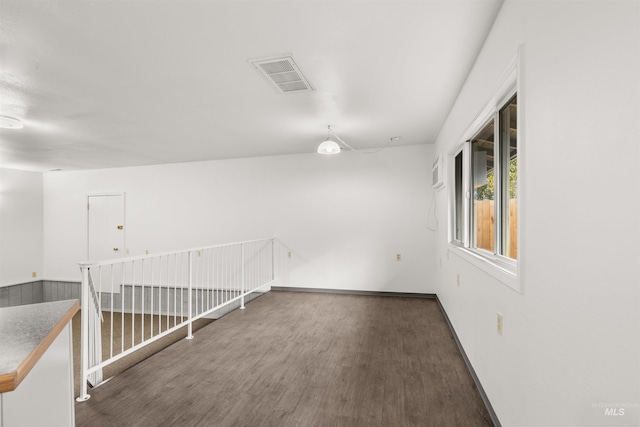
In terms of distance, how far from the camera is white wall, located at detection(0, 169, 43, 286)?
21.9 ft

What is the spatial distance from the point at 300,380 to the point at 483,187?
230 cm

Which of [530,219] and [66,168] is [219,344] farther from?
[66,168]

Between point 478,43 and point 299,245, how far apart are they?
13.9 feet

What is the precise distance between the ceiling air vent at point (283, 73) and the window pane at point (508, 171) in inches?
61.8

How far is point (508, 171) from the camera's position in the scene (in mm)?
2166

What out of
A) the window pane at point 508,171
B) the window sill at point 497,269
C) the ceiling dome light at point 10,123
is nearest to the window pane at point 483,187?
the window sill at point 497,269

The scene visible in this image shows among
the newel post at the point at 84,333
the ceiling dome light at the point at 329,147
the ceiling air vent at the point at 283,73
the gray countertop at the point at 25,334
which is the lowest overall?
the newel post at the point at 84,333

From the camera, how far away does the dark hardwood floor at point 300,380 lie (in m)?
2.07

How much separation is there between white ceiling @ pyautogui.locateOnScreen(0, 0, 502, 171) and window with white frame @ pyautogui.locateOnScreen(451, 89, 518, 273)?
0.53 m

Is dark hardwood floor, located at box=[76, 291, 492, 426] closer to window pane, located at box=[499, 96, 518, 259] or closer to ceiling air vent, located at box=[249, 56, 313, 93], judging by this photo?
window pane, located at box=[499, 96, 518, 259]

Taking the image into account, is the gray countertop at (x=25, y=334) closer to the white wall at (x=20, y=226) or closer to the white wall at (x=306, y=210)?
the white wall at (x=306, y=210)

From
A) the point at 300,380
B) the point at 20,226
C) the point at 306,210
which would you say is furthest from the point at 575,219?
the point at 20,226

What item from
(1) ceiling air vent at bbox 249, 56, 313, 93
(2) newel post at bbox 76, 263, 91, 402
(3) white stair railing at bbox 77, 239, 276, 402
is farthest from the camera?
(3) white stair railing at bbox 77, 239, 276, 402

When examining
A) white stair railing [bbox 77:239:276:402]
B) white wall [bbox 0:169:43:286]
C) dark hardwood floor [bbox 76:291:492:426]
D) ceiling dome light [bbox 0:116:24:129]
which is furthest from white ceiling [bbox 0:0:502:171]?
white wall [bbox 0:169:43:286]
